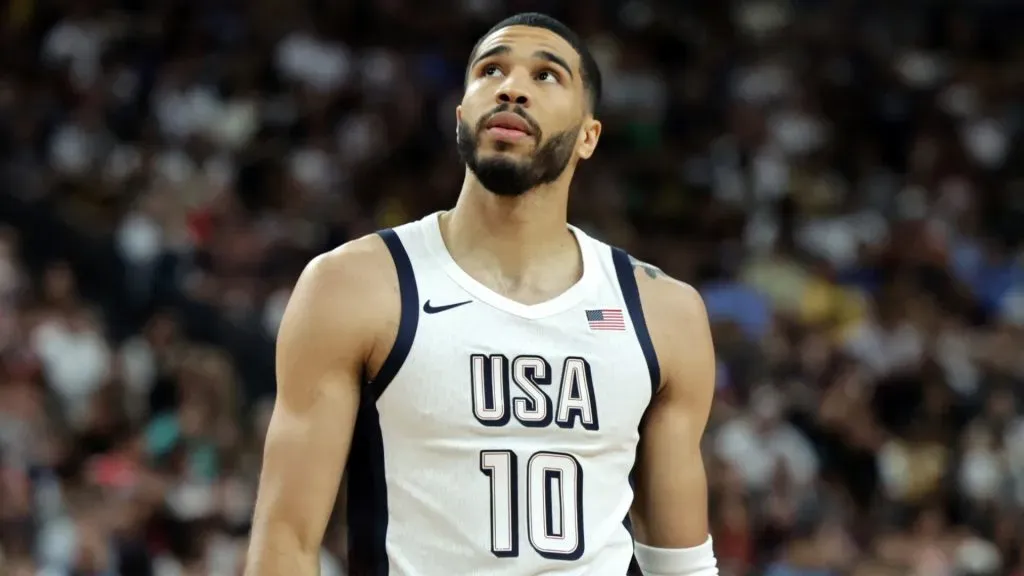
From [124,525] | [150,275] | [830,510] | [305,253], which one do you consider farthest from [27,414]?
[830,510]

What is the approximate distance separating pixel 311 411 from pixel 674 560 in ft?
3.39

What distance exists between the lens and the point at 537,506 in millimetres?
3707

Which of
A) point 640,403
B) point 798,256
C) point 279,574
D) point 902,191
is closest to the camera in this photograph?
point 279,574

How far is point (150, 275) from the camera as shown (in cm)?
973

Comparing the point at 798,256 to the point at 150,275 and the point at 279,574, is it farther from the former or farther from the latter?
the point at 279,574

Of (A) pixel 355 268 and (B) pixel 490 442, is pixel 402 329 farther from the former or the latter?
(B) pixel 490 442

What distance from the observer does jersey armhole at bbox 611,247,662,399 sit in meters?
3.97

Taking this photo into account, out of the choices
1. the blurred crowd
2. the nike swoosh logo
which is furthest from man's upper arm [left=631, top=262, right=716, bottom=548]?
the blurred crowd

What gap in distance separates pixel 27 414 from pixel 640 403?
531 centimetres

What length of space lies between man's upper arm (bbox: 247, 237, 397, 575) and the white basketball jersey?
0.30ft

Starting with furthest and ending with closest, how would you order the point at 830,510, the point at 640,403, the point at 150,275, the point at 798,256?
the point at 798,256 → the point at 150,275 → the point at 830,510 → the point at 640,403

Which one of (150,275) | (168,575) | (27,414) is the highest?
(150,275)

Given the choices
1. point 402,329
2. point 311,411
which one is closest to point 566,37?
point 402,329

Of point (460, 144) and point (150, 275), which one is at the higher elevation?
point (150, 275)
